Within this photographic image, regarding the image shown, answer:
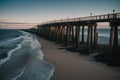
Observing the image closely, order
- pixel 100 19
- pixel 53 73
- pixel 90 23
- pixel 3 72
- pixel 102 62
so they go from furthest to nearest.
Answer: pixel 90 23 < pixel 100 19 < pixel 102 62 < pixel 3 72 < pixel 53 73

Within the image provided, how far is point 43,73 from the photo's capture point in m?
12.3

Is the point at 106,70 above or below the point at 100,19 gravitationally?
below

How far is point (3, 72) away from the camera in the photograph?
42.6 ft

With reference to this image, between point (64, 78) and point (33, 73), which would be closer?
point (64, 78)

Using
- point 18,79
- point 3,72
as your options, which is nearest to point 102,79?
point 18,79

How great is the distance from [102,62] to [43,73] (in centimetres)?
515

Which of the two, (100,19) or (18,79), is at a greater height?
(100,19)

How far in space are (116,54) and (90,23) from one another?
17.6 ft

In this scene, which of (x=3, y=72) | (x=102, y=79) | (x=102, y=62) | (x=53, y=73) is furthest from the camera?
(x=102, y=62)

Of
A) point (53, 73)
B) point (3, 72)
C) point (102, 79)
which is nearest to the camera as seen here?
point (102, 79)

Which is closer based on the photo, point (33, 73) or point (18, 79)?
point (18, 79)

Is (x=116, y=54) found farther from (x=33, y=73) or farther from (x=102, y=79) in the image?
(x=33, y=73)

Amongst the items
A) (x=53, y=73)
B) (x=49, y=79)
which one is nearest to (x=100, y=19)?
(x=53, y=73)

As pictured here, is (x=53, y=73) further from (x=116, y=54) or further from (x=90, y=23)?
(x=90, y=23)
